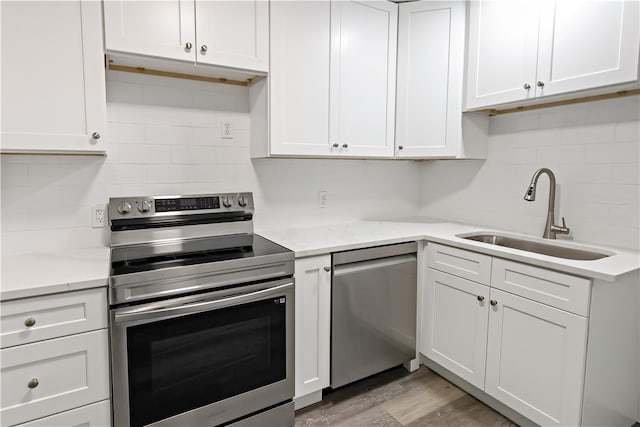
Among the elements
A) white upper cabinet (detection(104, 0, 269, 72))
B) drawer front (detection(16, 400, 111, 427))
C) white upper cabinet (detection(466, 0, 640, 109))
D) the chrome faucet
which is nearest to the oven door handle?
drawer front (detection(16, 400, 111, 427))

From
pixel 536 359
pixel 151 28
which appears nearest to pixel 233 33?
pixel 151 28

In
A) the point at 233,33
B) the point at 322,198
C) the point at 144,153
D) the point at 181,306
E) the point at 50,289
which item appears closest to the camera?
the point at 50,289

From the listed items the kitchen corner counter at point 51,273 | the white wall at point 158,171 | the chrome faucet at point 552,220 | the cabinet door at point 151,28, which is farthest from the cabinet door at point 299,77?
the chrome faucet at point 552,220

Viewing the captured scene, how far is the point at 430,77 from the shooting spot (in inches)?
96.9

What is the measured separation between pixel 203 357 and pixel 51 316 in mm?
591

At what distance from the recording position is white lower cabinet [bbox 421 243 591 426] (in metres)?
1.66

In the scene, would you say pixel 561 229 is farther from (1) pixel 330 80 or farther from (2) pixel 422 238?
(1) pixel 330 80

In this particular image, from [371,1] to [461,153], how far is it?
1.08 m

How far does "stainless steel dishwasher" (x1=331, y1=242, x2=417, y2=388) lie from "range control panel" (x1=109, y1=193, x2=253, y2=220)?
2.19ft

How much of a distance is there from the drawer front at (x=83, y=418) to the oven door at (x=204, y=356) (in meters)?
0.04

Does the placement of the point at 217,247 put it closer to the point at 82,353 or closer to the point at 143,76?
the point at 82,353

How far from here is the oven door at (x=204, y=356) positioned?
59.7 inches

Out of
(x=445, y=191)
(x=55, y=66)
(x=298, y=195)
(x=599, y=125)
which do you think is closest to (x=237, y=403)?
(x=298, y=195)

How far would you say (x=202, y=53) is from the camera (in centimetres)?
187
